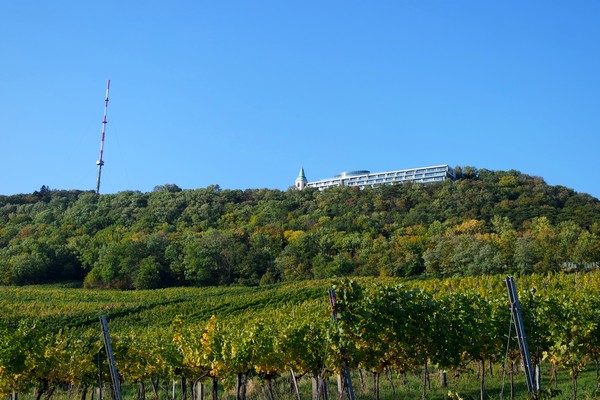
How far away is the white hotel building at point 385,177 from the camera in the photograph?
102m

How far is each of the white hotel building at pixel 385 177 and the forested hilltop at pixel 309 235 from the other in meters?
11.8

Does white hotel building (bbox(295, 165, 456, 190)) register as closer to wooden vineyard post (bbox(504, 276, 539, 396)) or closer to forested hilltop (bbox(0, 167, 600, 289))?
forested hilltop (bbox(0, 167, 600, 289))

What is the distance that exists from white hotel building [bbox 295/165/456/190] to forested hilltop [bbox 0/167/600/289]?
11781mm

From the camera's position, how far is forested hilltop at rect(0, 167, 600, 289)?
53.6 metres

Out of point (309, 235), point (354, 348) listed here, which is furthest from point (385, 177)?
point (354, 348)

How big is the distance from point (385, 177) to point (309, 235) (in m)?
58.8

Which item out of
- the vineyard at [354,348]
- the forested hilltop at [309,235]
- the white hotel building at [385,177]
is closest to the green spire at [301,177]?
the white hotel building at [385,177]

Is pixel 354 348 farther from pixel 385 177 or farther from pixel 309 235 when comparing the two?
pixel 385 177

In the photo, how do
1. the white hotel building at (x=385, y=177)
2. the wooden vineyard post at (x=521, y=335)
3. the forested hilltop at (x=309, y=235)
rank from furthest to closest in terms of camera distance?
1. the white hotel building at (x=385, y=177)
2. the forested hilltop at (x=309, y=235)
3. the wooden vineyard post at (x=521, y=335)

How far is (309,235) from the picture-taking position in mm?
66125

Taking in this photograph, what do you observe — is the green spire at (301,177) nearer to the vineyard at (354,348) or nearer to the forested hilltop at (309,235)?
the forested hilltop at (309,235)

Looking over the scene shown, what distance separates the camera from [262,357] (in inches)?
550

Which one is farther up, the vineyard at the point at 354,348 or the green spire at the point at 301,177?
the green spire at the point at 301,177

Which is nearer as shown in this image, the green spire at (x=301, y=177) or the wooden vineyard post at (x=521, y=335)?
the wooden vineyard post at (x=521, y=335)
